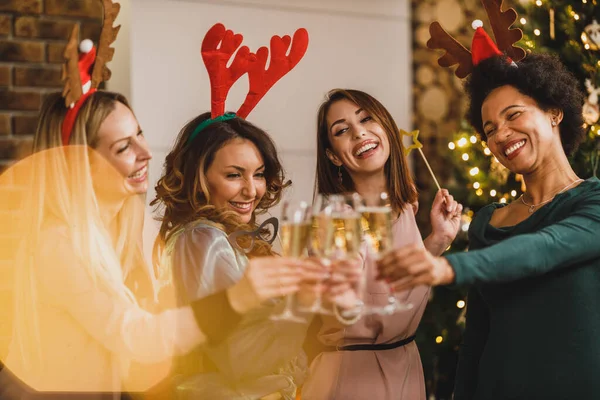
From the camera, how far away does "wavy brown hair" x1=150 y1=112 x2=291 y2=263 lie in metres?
1.91

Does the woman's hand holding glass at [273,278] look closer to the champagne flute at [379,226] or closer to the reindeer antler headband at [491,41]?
the champagne flute at [379,226]

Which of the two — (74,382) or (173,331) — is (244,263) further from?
(74,382)

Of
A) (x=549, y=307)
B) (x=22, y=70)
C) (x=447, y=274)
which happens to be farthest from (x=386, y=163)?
(x=22, y=70)

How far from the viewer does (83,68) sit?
173cm

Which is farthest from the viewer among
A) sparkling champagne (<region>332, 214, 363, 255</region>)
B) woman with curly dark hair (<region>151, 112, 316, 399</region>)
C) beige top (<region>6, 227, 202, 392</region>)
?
woman with curly dark hair (<region>151, 112, 316, 399</region>)

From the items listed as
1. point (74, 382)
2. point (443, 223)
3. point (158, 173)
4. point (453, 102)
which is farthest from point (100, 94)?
point (453, 102)

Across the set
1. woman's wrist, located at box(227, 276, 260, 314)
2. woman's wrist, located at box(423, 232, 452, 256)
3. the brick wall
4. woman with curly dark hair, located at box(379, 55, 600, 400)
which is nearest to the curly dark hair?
woman with curly dark hair, located at box(379, 55, 600, 400)

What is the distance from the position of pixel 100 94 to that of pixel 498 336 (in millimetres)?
1161

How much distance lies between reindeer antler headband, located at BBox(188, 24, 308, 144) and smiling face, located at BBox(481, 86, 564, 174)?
0.63 metres

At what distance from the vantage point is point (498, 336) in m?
1.78

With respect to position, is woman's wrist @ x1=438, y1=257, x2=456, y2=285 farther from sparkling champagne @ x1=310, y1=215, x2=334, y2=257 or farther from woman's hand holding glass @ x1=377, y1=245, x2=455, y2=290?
sparkling champagne @ x1=310, y1=215, x2=334, y2=257

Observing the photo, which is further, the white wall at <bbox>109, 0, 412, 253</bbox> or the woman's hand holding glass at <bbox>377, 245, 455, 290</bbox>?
the white wall at <bbox>109, 0, 412, 253</bbox>

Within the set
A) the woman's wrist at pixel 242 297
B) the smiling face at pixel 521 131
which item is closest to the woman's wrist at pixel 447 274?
the woman's wrist at pixel 242 297

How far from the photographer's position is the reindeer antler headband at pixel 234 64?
2041 mm
